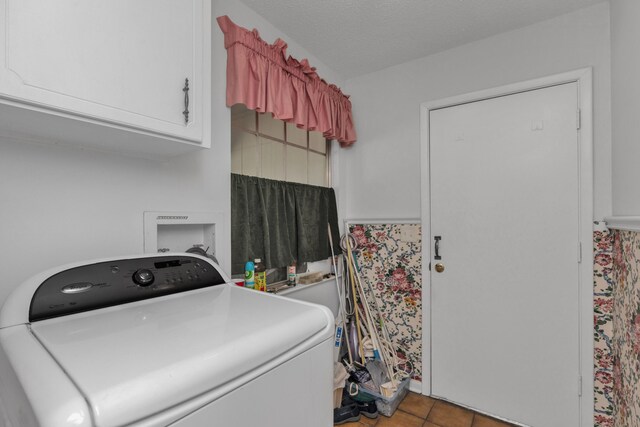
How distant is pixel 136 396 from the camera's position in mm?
471

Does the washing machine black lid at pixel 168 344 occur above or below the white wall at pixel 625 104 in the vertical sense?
below

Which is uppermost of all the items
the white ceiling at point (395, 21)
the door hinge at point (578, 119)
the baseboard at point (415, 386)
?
the white ceiling at point (395, 21)

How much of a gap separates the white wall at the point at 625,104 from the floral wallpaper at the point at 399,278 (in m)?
1.12

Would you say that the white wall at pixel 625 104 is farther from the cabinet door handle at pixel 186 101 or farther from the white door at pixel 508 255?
the cabinet door handle at pixel 186 101

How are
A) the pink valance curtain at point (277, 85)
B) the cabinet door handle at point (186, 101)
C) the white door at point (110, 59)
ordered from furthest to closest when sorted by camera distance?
1. the pink valance curtain at point (277, 85)
2. the cabinet door handle at point (186, 101)
3. the white door at point (110, 59)

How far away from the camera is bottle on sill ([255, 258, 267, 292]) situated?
1691mm

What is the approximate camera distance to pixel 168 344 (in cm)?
62

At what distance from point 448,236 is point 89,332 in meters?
2.07

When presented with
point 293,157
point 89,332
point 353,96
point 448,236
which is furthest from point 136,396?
point 353,96

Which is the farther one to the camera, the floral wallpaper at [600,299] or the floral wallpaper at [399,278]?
the floral wallpaper at [399,278]

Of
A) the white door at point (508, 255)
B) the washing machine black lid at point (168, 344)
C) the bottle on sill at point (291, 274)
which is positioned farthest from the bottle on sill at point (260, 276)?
the white door at point (508, 255)

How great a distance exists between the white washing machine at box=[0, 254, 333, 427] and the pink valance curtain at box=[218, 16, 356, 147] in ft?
3.36

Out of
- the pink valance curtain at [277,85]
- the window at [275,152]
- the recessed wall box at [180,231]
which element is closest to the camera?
the recessed wall box at [180,231]

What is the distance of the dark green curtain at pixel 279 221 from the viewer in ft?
5.61
